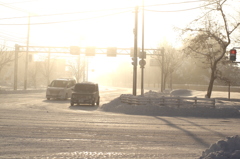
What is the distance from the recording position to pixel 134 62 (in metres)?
27.5

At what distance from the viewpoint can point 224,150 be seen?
6.52 metres

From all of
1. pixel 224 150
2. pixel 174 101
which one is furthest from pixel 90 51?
pixel 224 150

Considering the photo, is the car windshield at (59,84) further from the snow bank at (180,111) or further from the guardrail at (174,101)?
the snow bank at (180,111)

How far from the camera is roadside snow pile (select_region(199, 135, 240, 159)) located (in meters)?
6.10

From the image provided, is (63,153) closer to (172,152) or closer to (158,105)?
(172,152)

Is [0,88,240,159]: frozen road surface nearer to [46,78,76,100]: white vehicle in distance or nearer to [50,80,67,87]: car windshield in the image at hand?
[46,78,76,100]: white vehicle in distance

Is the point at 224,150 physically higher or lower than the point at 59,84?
lower

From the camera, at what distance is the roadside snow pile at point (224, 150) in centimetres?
610

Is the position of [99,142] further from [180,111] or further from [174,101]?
[174,101]

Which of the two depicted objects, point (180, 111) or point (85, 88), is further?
point (85, 88)

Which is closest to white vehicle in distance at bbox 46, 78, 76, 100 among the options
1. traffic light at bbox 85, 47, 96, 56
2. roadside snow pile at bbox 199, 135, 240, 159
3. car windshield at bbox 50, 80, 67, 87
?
car windshield at bbox 50, 80, 67, 87

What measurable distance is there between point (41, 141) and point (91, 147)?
5.35ft

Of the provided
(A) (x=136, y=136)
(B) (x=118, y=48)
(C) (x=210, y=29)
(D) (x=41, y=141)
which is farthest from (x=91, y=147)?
(B) (x=118, y=48)

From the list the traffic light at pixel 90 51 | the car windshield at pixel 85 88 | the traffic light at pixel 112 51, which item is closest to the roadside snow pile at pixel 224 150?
the car windshield at pixel 85 88
